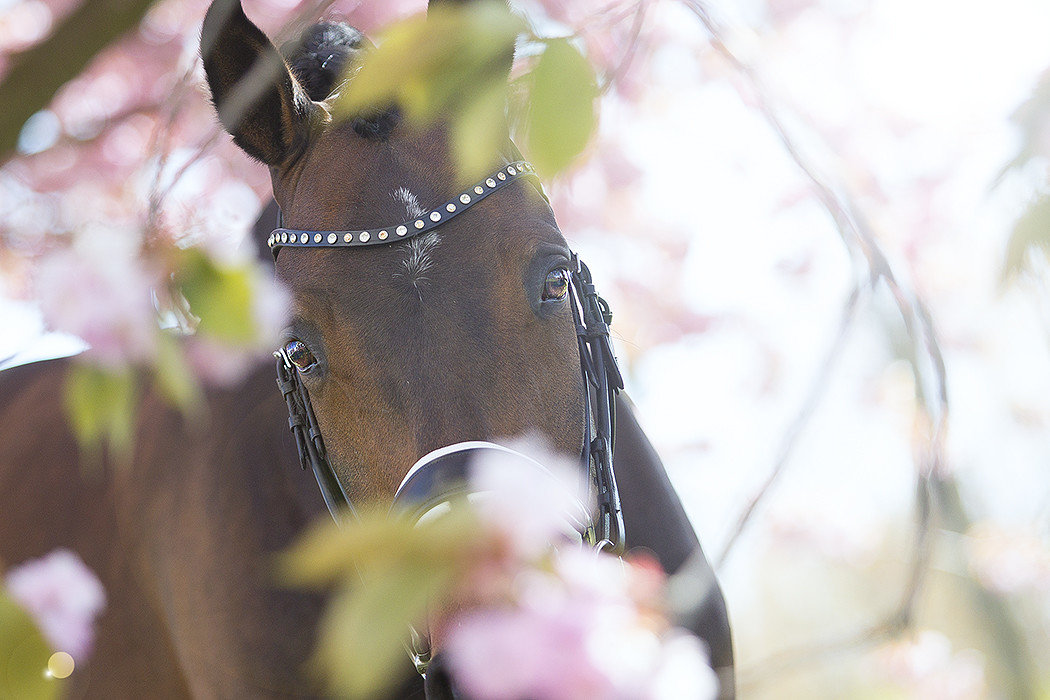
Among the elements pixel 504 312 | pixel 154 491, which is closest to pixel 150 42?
pixel 154 491

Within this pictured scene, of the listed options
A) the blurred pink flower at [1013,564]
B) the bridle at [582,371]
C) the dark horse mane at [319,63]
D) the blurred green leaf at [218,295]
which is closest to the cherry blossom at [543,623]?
the blurred green leaf at [218,295]

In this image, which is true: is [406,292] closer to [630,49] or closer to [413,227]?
[413,227]

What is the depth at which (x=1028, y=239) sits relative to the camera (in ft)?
3.54

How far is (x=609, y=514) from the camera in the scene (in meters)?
1.86

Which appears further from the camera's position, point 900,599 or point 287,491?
point 287,491

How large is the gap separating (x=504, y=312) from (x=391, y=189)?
0.40 meters

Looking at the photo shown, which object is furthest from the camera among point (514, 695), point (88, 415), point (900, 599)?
point (900, 599)

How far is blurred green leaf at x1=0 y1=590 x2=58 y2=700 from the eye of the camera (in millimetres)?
905

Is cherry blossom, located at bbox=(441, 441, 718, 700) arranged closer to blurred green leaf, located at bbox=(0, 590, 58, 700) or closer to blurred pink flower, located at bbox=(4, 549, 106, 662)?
blurred green leaf, located at bbox=(0, 590, 58, 700)

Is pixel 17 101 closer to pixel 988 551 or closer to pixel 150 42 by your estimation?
pixel 150 42

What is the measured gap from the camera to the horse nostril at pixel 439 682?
1.26 meters

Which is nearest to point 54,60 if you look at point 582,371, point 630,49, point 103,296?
point 103,296

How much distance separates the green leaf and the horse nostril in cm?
85

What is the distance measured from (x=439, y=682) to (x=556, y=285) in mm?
825
